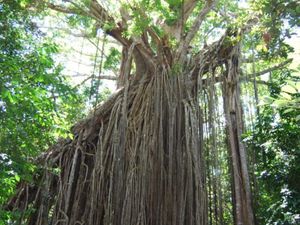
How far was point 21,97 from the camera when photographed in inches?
89.3

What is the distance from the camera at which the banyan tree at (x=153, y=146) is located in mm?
3715

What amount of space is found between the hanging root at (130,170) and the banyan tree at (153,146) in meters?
0.01

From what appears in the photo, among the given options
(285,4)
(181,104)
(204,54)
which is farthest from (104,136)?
(285,4)

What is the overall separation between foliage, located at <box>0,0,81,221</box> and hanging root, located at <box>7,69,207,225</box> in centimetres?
105

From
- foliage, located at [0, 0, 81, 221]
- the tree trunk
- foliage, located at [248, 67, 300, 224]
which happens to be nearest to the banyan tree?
the tree trunk

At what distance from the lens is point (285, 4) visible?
7.43 feet

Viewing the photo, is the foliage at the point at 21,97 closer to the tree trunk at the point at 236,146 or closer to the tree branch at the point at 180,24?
the tree trunk at the point at 236,146

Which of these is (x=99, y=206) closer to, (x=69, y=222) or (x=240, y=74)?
(x=69, y=222)

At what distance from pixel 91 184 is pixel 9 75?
1845 millimetres

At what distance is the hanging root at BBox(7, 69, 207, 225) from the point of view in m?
3.67

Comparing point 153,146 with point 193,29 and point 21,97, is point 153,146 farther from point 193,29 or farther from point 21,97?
point 21,97

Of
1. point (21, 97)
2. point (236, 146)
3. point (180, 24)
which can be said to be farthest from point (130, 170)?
point (180, 24)

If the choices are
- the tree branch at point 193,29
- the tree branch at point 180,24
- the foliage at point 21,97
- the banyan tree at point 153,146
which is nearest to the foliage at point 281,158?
the banyan tree at point 153,146

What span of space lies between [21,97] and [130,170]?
5.94 ft
